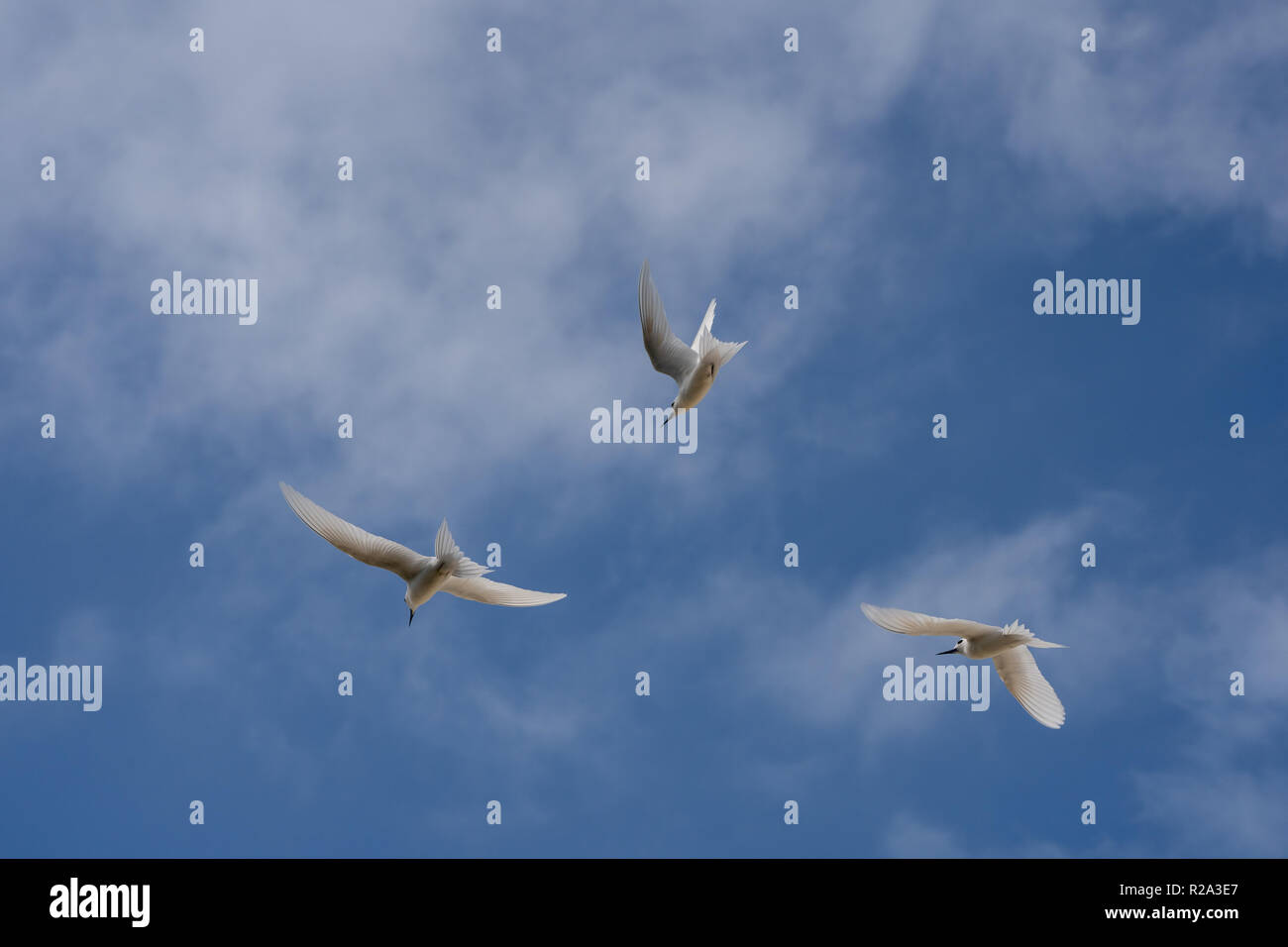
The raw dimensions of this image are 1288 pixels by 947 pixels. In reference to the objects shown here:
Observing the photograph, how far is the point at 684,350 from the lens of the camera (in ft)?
77.6

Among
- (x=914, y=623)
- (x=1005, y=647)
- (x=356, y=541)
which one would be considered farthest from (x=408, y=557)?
(x=1005, y=647)

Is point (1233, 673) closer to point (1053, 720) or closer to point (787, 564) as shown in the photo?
point (1053, 720)

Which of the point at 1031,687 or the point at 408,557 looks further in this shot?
the point at 1031,687

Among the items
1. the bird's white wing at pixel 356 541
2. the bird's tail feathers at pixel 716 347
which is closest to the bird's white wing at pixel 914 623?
the bird's tail feathers at pixel 716 347

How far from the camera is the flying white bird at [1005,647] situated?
837 inches

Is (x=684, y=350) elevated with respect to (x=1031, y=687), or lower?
elevated

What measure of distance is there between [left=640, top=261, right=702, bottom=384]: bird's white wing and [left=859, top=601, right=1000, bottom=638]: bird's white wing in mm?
5443

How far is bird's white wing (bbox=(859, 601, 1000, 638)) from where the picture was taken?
21125mm

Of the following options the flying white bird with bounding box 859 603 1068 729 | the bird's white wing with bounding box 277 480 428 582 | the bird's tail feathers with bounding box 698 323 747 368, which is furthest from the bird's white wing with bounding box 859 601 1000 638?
the bird's white wing with bounding box 277 480 428 582

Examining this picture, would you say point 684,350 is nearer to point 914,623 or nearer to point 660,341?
point 660,341

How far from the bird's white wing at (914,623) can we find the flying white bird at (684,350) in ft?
16.6

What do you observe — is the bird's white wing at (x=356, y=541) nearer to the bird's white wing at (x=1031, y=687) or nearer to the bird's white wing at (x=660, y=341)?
the bird's white wing at (x=660, y=341)

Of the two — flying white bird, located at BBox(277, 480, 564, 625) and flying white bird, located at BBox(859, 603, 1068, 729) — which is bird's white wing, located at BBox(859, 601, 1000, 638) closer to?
flying white bird, located at BBox(859, 603, 1068, 729)

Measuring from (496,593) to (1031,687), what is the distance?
984 cm
